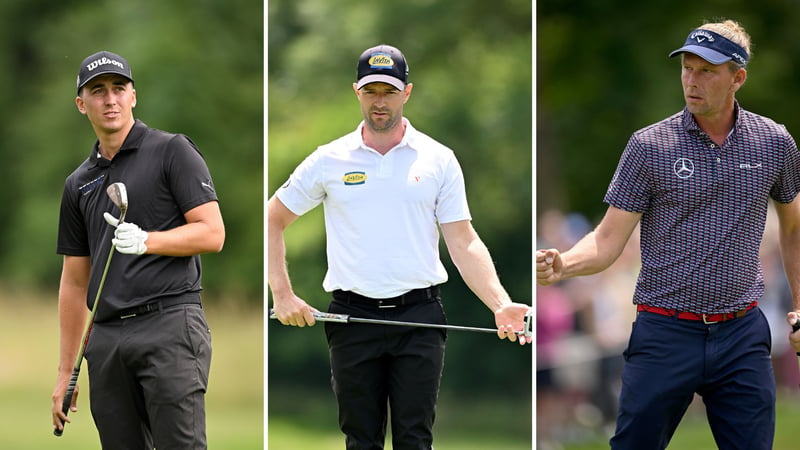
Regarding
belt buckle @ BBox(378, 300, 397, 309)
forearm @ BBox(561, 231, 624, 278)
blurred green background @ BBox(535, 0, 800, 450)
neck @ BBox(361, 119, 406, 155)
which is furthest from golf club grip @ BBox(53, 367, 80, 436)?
blurred green background @ BBox(535, 0, 800, 450)

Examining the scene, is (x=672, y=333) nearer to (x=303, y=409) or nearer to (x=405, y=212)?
(x=405, y=212)

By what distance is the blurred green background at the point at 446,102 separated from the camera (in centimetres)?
1714

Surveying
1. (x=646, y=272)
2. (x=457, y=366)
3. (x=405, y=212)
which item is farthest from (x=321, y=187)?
(x=457, y=366)

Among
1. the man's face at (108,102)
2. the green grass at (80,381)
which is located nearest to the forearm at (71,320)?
the man's face at (108,102)

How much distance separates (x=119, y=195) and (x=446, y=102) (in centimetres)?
1163

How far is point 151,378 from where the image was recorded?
239 inches

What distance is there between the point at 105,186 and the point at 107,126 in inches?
11.4

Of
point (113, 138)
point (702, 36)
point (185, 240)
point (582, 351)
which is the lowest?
point (582, 351)

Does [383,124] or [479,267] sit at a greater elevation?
[383,124]

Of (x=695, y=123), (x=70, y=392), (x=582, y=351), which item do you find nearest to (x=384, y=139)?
(x=695, y=123)

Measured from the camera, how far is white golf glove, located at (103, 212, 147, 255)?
5.93 m

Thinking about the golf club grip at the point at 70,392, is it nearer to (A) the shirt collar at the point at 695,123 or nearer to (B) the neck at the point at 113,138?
(B) the neck at the point at 113,138

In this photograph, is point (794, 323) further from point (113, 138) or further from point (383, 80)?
point (113, 138)

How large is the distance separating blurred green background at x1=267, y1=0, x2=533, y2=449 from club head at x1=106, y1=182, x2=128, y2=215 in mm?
10472
